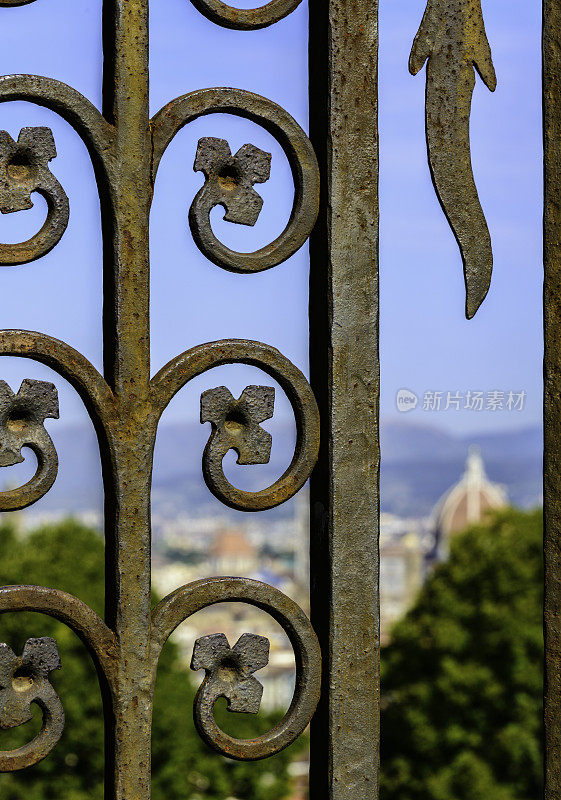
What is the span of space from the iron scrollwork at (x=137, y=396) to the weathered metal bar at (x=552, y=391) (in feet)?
1.06

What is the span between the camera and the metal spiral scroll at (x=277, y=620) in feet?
4.31

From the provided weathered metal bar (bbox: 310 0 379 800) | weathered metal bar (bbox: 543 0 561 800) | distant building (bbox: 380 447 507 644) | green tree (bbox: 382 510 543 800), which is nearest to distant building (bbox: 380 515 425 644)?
distant building (bbox: 380 447 507 644)

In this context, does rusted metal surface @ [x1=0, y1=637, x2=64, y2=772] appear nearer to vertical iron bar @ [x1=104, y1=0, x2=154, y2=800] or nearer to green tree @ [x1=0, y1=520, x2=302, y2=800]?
vertical iron bar @ [x1=104, y1=0, x2=154, y2=800]

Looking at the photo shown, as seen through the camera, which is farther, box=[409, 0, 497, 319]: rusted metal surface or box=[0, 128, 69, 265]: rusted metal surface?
box=[409, 0, 497, 319]: rusted metal surface

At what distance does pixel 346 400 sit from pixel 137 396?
0.26 metres

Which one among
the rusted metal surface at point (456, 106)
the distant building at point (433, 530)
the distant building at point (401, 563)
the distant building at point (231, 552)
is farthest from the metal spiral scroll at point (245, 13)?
the distant building at point (231, 552)

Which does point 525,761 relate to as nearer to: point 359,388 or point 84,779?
point 84,779

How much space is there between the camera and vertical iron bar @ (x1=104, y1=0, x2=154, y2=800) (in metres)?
1.29

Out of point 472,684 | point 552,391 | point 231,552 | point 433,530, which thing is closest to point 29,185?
point 552,391

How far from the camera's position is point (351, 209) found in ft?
4.61

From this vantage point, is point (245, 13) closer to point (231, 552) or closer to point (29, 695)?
point (29, 695)

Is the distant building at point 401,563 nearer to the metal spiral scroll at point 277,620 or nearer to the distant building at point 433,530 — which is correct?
the distant building at point 433,530

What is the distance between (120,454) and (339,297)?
335 millimetres

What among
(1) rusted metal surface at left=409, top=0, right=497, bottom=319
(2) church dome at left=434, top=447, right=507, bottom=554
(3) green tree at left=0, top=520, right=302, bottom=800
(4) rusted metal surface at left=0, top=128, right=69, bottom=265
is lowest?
(3) green tree at left=0, top=520, right=302, bottom=800
